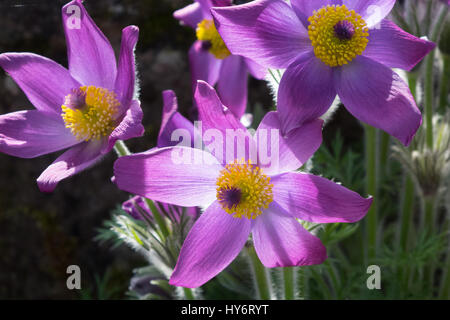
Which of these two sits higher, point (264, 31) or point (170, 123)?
point (264, 31)

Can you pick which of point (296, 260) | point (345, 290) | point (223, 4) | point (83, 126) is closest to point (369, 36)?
point (223, 4)

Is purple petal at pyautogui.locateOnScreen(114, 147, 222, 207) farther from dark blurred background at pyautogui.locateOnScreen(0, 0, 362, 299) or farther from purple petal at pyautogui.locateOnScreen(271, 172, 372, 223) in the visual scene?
dark blurred background at pyautogui.locateOnScreen(0, 0, 362, 299)

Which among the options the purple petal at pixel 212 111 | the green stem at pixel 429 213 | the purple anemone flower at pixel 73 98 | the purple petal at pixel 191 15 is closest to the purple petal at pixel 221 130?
the purple petal at pixel 212 111

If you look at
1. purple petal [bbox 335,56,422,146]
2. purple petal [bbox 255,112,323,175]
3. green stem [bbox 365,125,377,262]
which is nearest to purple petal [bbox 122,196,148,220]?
purple petal [bbox 255,112,323,175]

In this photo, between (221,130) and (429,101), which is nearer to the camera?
(221,130)

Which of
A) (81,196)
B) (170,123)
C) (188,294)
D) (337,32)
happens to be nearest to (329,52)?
(337,32)

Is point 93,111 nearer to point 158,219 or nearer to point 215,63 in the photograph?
point 158,219

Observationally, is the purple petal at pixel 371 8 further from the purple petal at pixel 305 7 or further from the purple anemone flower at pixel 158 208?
the purple anemone flower at pixel 158 208
